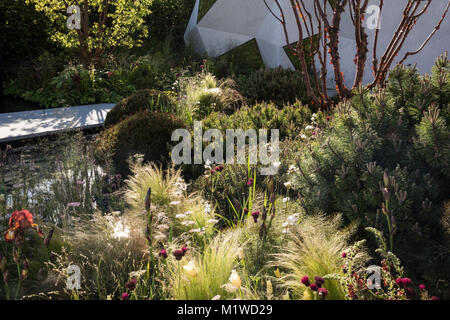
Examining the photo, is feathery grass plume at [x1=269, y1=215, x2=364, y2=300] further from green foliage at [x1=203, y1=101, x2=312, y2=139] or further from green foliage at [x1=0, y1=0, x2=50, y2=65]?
green foliage at [x1=0, y1=0, x2=50, y2=65]

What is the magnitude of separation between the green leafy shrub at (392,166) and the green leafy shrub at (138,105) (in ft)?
11.4

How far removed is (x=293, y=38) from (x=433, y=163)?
24.6ft

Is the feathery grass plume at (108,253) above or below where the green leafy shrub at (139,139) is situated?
below

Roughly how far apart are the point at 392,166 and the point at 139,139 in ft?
9.74

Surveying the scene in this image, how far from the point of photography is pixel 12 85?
33.3ft

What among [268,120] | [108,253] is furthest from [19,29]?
[108,253]

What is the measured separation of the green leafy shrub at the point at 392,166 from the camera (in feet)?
7.43

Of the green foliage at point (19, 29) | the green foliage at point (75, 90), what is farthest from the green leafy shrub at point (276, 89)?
the green foliage at point (19, 29)

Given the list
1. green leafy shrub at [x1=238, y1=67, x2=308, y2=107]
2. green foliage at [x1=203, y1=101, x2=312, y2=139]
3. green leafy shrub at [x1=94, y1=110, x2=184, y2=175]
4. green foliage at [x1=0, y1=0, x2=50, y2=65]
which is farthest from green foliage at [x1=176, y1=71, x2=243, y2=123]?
green foliage at [x1=0, y1=0, x2=50, y2=65]

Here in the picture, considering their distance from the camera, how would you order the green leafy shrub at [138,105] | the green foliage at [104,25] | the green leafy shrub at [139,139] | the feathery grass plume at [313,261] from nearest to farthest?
the feathery grass plume at [313,261], the green leafy shrub at [139,139], the green leafy shrub at [138,105], the green foliage at [104,25]

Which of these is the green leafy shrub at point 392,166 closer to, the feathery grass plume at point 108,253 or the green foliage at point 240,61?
the feathery grass plume at point 108,253

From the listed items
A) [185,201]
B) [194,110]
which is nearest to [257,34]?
[194,110]

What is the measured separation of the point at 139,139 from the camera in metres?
4.69
